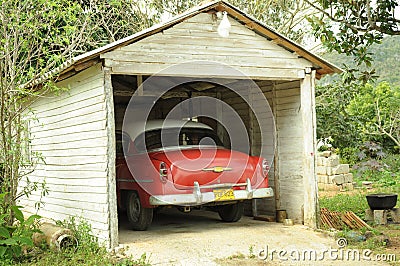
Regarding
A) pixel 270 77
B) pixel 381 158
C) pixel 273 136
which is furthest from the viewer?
pixel 381 158

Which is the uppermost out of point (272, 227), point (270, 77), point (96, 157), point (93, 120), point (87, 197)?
point (270, 77)

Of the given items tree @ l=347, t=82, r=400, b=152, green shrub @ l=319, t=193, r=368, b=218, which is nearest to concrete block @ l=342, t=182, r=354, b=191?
green shrub @ l=319, t=193, r=368, b=218

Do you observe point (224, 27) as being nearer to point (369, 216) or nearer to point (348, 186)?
point (369, 216)

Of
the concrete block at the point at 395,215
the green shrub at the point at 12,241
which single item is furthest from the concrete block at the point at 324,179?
the green shrub at the point at 12,241

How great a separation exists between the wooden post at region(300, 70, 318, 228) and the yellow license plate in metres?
1.60

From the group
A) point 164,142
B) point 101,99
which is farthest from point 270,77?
point 101,99

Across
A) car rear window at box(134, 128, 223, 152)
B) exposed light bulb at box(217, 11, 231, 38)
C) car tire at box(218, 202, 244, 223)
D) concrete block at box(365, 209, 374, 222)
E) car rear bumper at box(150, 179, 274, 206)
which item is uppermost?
exposed light bulb at box(217, 11, 231, 38)

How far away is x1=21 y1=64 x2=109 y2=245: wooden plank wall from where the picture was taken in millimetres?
8367

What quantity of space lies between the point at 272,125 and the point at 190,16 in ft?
10.2

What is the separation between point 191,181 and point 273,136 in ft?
9.02

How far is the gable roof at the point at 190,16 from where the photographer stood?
8.13 meters

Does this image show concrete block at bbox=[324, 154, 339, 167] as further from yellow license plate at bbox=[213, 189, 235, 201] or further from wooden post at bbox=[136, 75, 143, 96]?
yellow license plate at bbox=[213, 189, 235, 201]

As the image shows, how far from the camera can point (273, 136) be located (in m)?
10.8

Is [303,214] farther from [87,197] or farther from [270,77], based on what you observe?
[87,197]
